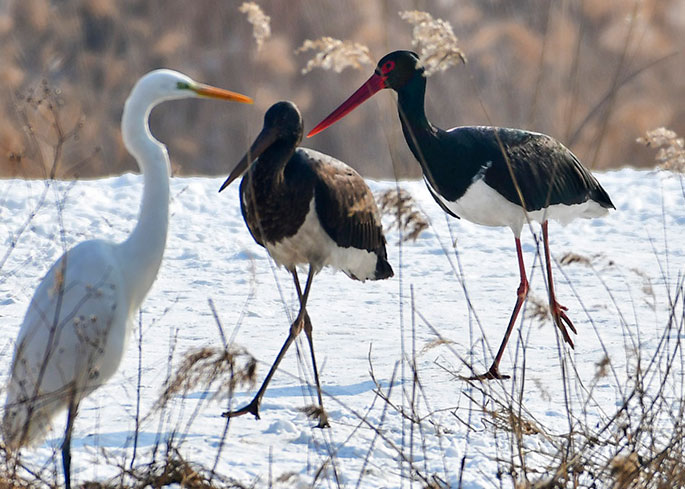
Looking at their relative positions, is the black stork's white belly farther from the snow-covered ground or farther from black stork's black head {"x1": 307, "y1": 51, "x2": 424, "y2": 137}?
black stork's black head {"x1": 307, "y1": 51, "x2": 424, "y2": 137}

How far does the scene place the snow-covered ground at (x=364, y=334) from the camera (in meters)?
3.38

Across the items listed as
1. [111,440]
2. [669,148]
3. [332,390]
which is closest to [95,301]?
[111,440]

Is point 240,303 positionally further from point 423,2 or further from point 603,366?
point 423,2

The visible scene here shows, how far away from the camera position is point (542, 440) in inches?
147

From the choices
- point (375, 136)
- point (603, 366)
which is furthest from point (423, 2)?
point (603, 366)

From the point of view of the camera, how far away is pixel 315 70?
13.2m

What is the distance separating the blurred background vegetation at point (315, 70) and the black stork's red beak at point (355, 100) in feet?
25.0

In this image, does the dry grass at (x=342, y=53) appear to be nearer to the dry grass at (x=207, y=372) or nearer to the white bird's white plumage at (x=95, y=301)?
the white bird's white plumage at (x=95, y=301)

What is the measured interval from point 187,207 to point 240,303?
170 cm

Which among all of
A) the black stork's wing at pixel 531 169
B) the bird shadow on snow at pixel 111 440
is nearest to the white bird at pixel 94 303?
the bird shadow on snow at pixel 111 440

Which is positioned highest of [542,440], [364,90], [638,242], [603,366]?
[364,90]

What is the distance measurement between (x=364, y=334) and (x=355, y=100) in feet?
3.76

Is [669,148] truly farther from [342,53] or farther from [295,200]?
[295,200]

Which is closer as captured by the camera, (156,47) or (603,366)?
(603,366)
